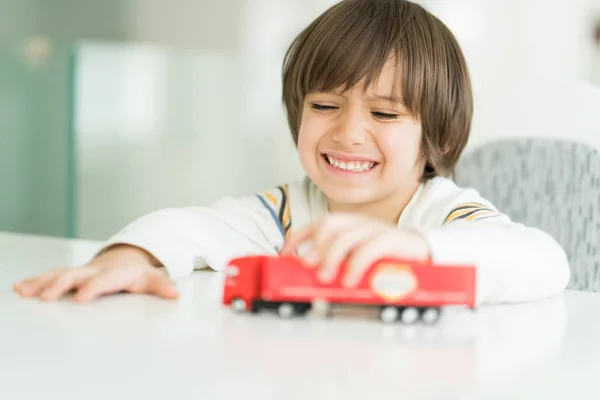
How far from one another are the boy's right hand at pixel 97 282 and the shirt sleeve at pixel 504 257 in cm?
23

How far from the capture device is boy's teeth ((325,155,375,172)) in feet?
3.15

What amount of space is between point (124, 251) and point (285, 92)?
45 cm

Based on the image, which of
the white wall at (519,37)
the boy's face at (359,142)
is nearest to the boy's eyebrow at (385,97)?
the boy's face at (359,142)

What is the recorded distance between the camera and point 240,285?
576 millimetres

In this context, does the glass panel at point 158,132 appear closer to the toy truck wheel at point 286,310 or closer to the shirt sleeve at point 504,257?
the shirt sleeve at point 504,257

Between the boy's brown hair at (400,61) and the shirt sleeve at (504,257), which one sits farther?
the boy's brown hair at (400,61)

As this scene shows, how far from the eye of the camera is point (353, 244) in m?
0.55

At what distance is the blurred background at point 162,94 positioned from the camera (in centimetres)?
233

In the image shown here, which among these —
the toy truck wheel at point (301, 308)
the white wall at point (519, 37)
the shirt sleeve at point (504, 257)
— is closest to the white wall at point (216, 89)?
the white wall at point (519, 37)

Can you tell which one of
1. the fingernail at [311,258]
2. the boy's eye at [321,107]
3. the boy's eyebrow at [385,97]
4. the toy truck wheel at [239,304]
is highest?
the boy's eyebrow at [385,97]

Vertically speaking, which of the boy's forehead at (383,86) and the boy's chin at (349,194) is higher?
the boy's forehead at (383,86)

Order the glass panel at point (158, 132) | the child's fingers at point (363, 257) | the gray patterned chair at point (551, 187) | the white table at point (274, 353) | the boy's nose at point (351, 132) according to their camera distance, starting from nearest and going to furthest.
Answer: the white table at point (274, 353), the child's fingers at point (363, 257), the boy's nose at point (351, 132), the gray patterned chair at point (551, 187), the glass panel at point (158, 132)

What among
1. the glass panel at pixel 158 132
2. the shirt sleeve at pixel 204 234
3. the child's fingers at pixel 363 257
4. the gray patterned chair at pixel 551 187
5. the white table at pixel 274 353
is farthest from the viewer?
the glass panel at pixel 158 132

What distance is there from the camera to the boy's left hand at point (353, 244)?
53 centimetres
